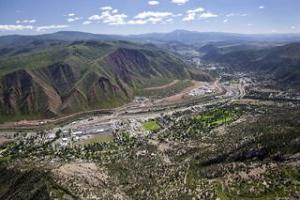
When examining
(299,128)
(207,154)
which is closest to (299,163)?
(299,128)

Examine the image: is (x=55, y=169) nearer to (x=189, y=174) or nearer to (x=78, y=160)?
(x=78, y=160)

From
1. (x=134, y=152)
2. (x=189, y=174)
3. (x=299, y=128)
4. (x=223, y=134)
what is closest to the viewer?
(x=189, y=174)

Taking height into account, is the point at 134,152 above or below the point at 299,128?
below

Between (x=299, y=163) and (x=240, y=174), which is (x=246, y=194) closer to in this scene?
(x=240, y=174)

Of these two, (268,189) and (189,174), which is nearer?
(268,189)

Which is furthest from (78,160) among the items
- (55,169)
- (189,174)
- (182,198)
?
(182,198)

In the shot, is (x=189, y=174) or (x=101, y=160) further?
(x=101, y=160)

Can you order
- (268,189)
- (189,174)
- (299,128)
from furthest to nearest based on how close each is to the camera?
(299,128) → (189,174) → (268,189)

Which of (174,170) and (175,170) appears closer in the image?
(175,170)

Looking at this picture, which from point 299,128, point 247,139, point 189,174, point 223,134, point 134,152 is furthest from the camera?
point 223,134
